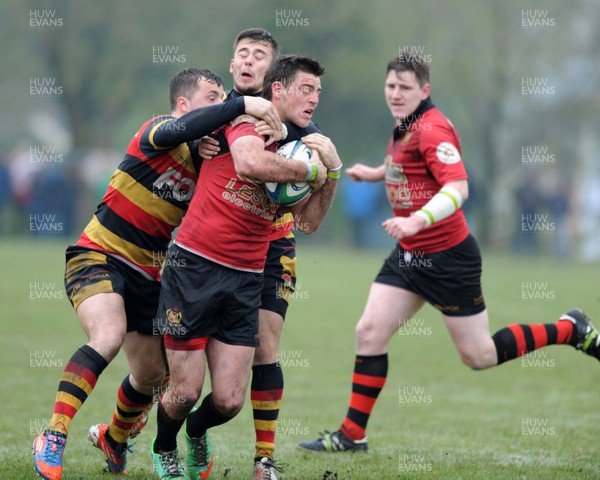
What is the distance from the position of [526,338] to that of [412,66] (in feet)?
6.83

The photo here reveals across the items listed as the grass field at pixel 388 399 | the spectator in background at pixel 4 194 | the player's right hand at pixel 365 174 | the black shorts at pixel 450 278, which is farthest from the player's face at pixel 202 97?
the spectator in background at pixel 4 194

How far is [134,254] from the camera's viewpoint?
5.80 metres

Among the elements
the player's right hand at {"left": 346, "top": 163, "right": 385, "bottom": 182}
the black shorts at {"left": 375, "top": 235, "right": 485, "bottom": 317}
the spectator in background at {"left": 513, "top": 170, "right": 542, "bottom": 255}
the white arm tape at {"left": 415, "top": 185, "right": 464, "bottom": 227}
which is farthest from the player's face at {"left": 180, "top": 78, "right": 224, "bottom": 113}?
the spectator in background at {"left": 513, "top": 170, "right": 542, "bottom": 255}

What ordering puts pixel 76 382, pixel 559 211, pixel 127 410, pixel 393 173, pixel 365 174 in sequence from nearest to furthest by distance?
pixel 76 382
pixel 127 410
pixel 393 173
pixel 365 174
pixel 559 211

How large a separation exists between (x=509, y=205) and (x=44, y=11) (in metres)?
16.4

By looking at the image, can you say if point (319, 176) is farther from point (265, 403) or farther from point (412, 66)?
point (412, 66)

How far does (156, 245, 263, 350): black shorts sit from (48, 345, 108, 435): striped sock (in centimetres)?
41

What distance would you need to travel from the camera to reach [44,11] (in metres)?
33.1

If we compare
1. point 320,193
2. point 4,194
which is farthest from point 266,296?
point 4,194

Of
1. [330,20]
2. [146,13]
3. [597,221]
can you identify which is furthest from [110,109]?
[597,221]

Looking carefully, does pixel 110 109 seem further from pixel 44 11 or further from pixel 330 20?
pixel 330 20

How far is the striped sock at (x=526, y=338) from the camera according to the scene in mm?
7023

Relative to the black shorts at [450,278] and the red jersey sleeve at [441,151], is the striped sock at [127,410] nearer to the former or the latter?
the black shorts at [450,278]

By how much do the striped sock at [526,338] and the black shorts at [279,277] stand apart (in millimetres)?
1771
